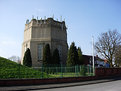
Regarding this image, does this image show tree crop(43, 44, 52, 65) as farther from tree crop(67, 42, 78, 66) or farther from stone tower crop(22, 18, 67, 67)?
tree crop(67, 42, 78, 66)

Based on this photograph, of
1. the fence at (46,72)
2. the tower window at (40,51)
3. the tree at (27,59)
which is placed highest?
the tower window at (40,51)

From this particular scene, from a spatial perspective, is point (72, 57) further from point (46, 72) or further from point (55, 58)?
point (46, 72)

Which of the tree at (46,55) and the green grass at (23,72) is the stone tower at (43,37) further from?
the green grass at (23,72)

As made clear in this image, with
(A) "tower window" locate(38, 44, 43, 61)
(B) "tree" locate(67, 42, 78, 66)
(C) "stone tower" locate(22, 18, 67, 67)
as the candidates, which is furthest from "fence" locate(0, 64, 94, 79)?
(A) "tower window" locate(38, 44, 43, 61)

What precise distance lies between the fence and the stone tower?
59.0ft

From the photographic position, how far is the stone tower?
37.5 meters

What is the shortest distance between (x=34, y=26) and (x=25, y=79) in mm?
25770

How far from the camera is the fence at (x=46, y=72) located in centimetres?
1557

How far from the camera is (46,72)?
17.6 m

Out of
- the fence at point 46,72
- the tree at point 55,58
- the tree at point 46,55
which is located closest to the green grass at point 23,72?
the fence at point 46,72

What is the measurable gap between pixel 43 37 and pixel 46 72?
21.5 meters

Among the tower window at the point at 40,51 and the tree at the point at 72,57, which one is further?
the tower window at the point at 40,51

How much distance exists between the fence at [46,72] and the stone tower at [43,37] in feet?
59.0

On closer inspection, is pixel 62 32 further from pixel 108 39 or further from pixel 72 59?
pixel 108 39
